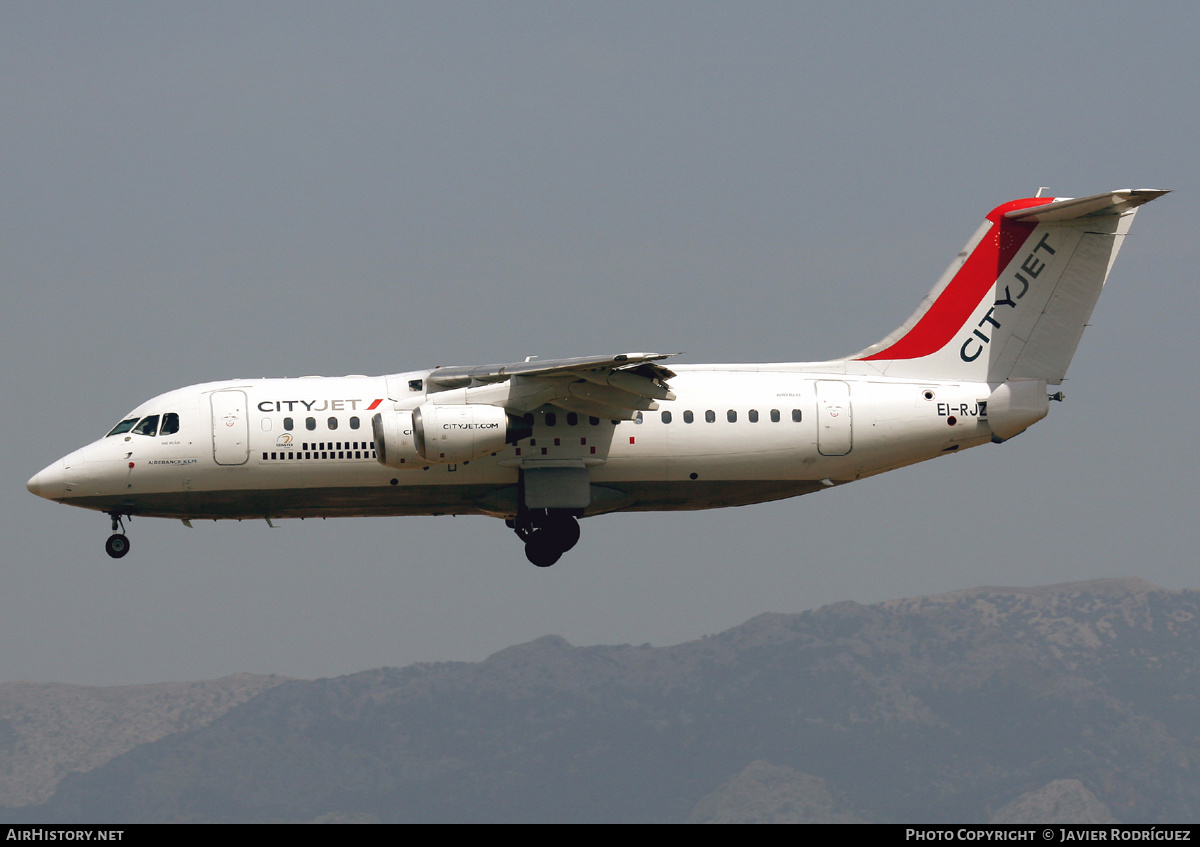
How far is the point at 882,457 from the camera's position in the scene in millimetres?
29828

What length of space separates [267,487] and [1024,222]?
47.4 feet

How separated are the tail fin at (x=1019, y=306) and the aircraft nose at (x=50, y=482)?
14209 millimetres

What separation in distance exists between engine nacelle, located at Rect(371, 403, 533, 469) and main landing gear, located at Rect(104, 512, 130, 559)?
17.6 feet

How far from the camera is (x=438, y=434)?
90.7 feet

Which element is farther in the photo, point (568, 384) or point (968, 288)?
point (968, 288)

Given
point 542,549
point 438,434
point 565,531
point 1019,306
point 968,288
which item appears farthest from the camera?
point 968,288

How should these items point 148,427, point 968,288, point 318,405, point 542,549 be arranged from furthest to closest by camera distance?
point 968,288 < point 542,549 < point 148,427 < point 318,405

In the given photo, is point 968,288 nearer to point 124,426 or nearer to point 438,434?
point 438,434

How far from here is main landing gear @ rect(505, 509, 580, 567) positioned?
29.4m

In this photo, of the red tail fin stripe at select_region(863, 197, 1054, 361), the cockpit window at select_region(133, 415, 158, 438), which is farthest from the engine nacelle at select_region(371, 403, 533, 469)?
the red tail fin stripe at select_region(863, 197, 1054, 361)

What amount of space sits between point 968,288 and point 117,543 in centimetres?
1612

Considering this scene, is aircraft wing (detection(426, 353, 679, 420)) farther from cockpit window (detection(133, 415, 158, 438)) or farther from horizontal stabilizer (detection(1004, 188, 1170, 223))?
horizontal stabilizer (detection(1004, 188, 1170, 223))

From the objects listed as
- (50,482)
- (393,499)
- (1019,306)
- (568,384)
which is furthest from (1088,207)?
(50,482)
